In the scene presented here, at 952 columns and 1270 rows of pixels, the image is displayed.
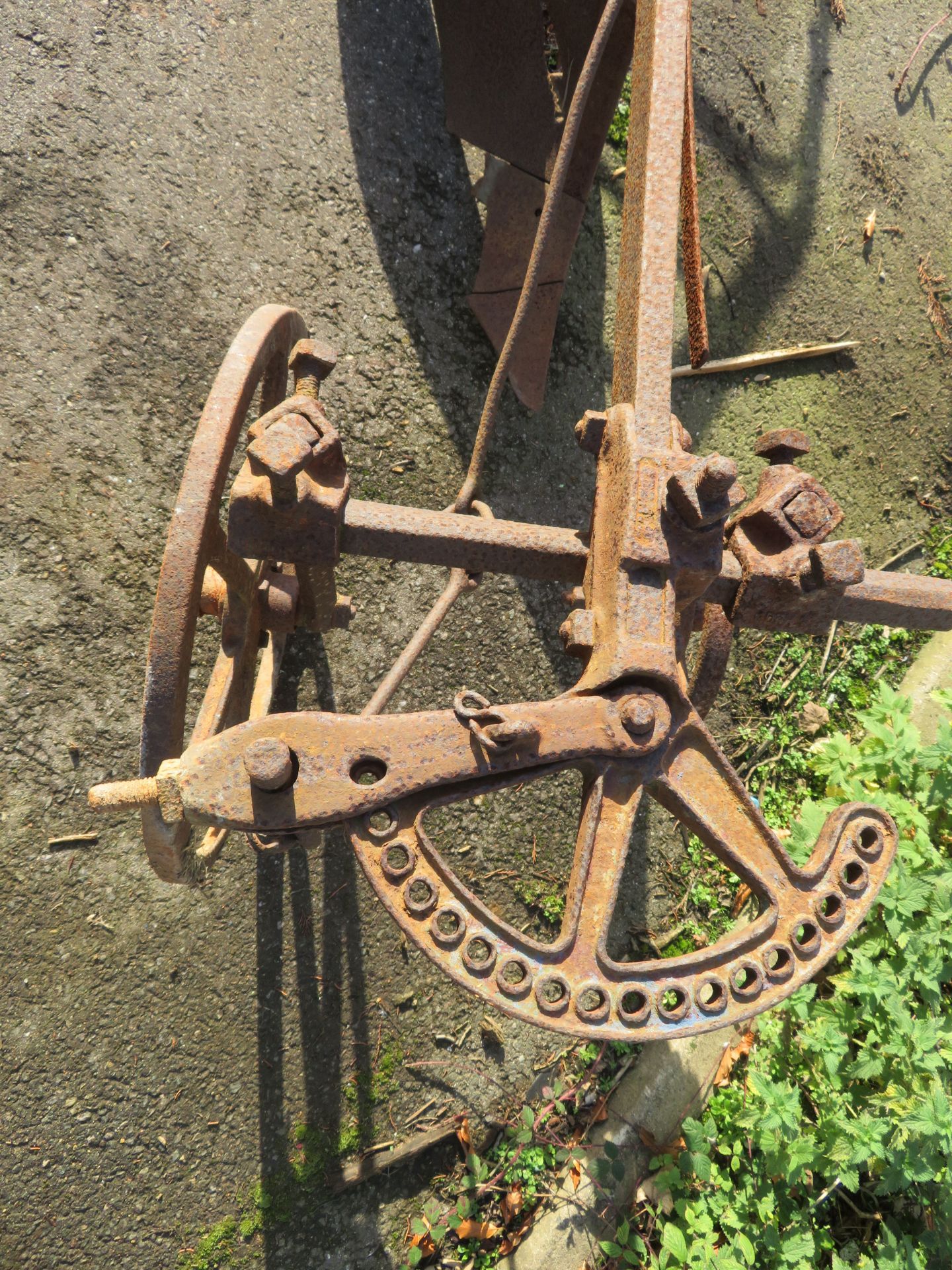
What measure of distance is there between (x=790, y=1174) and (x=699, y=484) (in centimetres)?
208

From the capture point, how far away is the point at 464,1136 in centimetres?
253

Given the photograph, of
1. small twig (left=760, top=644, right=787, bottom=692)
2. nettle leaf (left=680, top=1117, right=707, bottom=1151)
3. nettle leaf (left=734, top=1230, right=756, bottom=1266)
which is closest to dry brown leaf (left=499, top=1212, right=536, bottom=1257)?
nettle leaf (left=680, top=1117, right=707, bottom=1151)

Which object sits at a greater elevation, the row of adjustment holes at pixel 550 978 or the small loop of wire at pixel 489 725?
the small loop of wire at pixel 489 725

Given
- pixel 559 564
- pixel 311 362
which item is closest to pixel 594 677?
pixel 559 564

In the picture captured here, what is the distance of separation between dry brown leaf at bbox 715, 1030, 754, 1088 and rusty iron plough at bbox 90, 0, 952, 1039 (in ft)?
5.48

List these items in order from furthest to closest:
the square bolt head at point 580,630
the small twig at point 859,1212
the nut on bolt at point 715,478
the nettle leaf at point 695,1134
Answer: the small twig at point 859,1212 → the nettle leaf at point 695,1134 → the square bolt head at point 580,630 → the nut on bolt at point 715,478

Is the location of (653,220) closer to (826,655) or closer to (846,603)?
(846,603)

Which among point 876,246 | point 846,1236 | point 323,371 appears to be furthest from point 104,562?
point 876,246

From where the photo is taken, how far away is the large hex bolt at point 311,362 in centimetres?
155

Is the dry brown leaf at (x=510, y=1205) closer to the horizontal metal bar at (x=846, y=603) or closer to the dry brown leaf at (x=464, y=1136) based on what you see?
the dry brown leaf at (x=464, y=1136)

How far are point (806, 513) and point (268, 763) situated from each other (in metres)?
1.18

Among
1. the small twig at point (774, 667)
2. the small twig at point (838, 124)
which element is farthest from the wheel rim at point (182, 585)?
the small twig at point (838, 124)

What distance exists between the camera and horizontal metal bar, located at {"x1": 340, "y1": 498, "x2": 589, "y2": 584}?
155cm

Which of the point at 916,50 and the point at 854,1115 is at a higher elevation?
the point at 916,50
